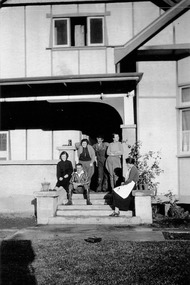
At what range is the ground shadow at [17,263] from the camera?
5.81 metres

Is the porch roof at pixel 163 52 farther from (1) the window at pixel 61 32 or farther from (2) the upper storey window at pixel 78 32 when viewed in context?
(1) the window at pixel 61 32

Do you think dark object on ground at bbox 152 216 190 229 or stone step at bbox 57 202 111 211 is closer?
dark object on ground at bbox 152 216 190 229

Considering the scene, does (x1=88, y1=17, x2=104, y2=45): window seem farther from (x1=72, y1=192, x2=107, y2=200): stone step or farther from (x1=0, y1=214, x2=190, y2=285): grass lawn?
(x1=0, y1=214, x2=190, y2=285): grass lawn

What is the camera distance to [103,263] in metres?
6.61

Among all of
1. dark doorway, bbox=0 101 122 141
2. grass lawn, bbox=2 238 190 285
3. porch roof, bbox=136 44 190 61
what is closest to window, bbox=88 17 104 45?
porch roof, bbox=136 44 190 61

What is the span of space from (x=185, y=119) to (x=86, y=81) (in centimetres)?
331

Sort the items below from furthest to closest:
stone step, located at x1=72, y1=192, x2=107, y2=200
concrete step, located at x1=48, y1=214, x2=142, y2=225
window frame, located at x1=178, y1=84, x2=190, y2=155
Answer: window frame, located at x1=178, y1=84, x2=190, y2=155 → stone step, located at x1=72, y1=192, x2=107, y2=200 → concrete step, located at x1=48, y1=214, x2=142, y2=225

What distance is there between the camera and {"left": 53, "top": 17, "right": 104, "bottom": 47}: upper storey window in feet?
44.3

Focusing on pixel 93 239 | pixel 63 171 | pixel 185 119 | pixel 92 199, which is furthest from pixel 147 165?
pixel 93 239

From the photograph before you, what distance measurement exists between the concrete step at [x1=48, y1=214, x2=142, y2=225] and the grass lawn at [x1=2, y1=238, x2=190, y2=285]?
2122 millimetres

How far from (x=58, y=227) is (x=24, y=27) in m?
7.23

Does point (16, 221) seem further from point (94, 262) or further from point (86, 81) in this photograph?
point (94, 262)

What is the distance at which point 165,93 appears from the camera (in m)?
12.6

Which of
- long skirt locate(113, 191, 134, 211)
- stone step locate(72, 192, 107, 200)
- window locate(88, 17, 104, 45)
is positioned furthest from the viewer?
window locate(88, 17, 104, 45)
